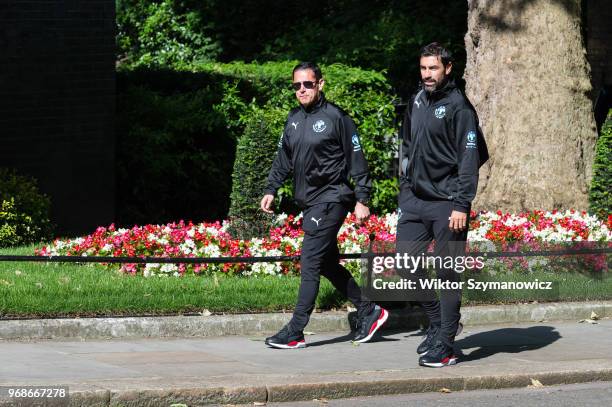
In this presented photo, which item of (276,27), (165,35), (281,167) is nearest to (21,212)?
(281,167)

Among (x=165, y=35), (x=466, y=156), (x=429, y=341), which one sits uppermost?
(x=165, y=35)

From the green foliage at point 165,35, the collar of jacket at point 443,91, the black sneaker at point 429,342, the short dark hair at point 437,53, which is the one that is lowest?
the black sneaker at point 429,342

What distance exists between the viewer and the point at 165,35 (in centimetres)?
2202

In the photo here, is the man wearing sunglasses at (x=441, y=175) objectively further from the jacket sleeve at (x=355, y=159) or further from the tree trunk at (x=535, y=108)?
the tree trunk at (x=535, y=108)

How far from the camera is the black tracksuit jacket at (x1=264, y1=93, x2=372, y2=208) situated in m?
8.81

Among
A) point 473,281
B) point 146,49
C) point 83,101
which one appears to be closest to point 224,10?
point 146,49

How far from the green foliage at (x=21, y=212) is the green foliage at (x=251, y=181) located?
97.2 inches

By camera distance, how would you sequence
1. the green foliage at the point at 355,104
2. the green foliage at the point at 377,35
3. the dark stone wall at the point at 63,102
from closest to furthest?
the dark stone wall at the point at 63,102 < the green foliage at the point at 355,104 < the green foliage at the point at 377,35

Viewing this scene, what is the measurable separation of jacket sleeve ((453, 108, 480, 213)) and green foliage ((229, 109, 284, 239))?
4.28 meters

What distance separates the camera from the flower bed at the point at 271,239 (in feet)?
36.9

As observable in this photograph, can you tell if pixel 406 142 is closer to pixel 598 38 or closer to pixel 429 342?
pixel 429 342

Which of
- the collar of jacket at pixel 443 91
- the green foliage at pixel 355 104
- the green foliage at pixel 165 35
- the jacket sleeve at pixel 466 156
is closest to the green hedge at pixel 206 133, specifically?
the green foliage at pixel 355 104

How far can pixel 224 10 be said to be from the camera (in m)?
21.9

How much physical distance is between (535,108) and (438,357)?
565 cm
